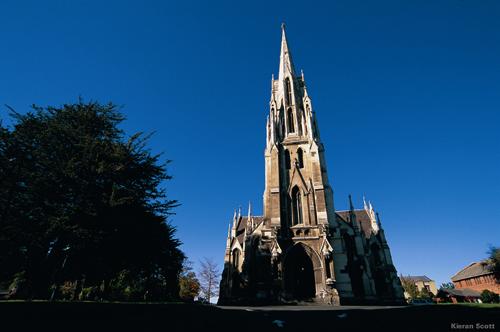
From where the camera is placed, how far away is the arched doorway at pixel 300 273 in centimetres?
2327

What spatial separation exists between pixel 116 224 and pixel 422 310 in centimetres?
1593

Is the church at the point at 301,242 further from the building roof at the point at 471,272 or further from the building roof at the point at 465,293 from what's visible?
the building roof at the point at 471,272

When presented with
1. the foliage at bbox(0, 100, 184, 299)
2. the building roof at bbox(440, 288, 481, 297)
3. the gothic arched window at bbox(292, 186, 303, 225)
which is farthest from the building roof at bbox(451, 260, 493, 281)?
the foliage at bbox(0, 100, 184, 299)

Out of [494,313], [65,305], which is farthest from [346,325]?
[65,305]

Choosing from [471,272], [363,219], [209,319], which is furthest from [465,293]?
[209,319]

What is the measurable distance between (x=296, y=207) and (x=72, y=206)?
762 inches

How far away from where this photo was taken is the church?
22.3 m

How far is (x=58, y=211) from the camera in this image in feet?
47.5

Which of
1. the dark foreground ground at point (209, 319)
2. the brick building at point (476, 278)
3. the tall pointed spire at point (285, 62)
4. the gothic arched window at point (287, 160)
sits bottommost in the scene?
the dark foreground ground at point (209, 319)

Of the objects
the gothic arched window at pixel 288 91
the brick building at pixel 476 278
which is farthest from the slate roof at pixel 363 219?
the brick building at pixel 476 278

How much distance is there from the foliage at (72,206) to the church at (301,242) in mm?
9417

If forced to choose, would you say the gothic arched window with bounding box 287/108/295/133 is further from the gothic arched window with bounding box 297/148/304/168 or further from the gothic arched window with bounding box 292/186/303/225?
the gothic arched window with bounding box 292/186/303/225

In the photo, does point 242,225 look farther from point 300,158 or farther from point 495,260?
point 495,260

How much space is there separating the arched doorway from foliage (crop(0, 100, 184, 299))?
11.2 meters
